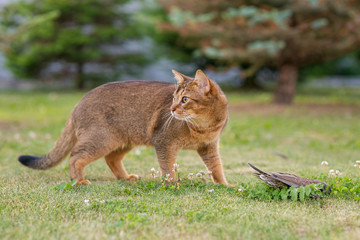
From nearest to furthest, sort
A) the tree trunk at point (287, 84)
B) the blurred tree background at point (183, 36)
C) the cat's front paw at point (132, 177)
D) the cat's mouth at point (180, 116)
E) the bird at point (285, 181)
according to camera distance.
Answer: the bird at point (285, 181) → the cat's mouth at point (180, 116) → the cat's front paw at point (132, 177) → the blurred tree background at point (183, 36) → the tree trunk at point (287, 84)

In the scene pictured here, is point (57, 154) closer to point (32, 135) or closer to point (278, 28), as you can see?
point (32, 135)

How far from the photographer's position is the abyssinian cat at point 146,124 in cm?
498

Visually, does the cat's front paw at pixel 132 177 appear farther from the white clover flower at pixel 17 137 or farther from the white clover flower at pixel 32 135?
the white clover flower at pixel 32 135

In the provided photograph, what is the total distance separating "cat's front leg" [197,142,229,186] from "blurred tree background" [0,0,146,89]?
16200mm

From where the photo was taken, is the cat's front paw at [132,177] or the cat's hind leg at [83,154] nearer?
the cat's hind leg at [83,154]

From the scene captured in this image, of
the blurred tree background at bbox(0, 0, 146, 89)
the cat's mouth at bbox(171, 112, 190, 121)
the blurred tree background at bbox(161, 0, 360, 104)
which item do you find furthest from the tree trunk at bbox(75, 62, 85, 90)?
the cat's mouth at bbox(171, 112, 190, 121)

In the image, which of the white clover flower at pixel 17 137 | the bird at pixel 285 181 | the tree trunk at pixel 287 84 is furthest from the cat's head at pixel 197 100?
the tree trunk at pixel 287 84

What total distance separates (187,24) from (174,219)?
10.6 metres

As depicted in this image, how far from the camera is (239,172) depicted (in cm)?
620

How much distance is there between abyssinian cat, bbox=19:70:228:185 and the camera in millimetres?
4980

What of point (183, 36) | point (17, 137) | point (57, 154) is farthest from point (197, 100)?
point (183, 36)

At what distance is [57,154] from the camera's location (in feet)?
18.2

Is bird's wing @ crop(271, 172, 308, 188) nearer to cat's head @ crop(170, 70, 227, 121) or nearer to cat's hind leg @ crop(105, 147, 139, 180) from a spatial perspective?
cat's head @ crop(170, 70, 227, 121)

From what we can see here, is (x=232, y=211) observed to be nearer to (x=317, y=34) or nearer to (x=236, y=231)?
(x=236, y=231)
